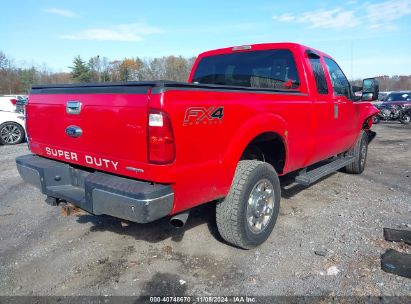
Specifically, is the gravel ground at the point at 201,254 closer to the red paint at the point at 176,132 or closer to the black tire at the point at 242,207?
the black tire at the point at 242,207

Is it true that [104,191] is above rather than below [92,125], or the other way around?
below

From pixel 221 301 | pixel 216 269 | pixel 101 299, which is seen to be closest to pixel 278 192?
pixel 216 269

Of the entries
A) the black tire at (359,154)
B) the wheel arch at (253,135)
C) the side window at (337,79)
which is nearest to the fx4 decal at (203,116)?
the wheel arch at (253,135)

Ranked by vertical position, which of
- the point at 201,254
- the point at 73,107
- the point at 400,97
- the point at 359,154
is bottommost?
the point at 201,254

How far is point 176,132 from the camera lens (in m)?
2.46

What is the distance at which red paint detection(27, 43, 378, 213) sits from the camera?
249 centimetres

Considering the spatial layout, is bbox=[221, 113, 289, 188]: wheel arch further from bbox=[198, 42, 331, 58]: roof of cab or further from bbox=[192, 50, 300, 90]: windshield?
bbox=[198, 42, 331, 58]: roof of cab

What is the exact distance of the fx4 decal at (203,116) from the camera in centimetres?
254

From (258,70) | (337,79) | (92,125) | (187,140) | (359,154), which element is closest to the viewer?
(187,140)

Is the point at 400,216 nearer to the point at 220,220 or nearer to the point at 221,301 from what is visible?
the point at 220,220

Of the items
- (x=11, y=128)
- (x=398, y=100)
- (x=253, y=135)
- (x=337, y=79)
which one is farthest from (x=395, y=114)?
(x=253, y=135)

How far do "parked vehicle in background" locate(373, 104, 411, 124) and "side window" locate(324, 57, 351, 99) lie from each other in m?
15.0

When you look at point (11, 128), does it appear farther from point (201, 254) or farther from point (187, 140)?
point (187, 140)

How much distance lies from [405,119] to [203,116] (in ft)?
62.0
